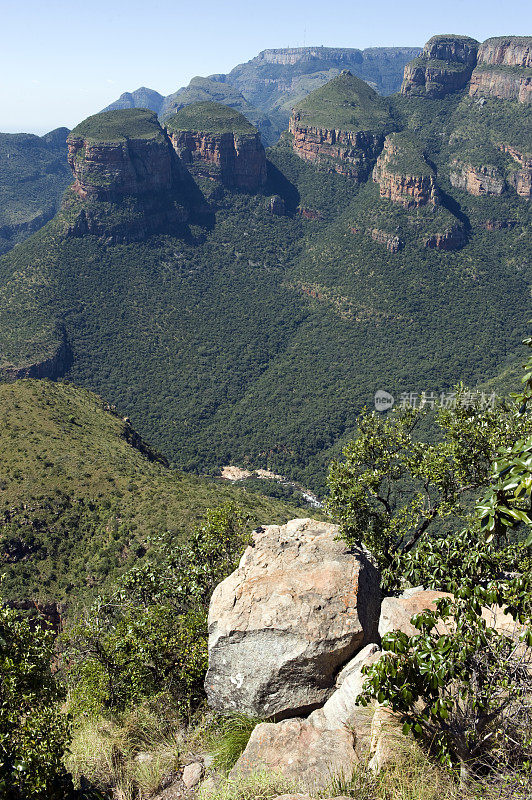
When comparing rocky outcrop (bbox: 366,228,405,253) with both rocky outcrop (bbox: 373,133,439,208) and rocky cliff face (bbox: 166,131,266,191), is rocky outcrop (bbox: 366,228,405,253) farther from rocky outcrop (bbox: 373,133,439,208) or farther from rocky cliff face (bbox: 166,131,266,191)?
rocky cliff face (bbox: 166,131,266,191)

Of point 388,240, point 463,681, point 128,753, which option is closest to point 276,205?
point 388,240

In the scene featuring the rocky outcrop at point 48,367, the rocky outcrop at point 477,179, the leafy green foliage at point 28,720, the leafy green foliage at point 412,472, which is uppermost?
the rocky outcrop at point 477,179

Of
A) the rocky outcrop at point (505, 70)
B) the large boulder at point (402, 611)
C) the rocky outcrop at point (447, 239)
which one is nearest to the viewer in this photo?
the large boulder at point (402, 611)

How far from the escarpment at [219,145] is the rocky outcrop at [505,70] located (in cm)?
7720

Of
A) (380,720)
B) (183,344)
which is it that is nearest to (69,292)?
(183,344)

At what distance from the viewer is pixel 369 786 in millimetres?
8977

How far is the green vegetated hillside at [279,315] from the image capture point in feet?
319

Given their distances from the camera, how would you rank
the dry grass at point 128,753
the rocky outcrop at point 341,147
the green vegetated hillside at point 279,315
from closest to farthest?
the dry grass at point 128,753, the green vegetated hillside at point 279,315, the rocky outcrop at point 341,147

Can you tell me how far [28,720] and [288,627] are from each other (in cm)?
618

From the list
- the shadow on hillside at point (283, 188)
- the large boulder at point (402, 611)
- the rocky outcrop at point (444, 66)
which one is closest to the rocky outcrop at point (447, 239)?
the shadow on hillside at point (283, 188)

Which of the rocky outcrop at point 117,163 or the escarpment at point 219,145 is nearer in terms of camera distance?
the rocky outcrop at point 117,163

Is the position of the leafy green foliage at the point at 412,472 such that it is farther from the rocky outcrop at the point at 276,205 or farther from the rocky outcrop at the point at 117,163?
the rocky outcrop at the point at 276,205

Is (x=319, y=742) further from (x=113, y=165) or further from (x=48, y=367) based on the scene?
(x=113, y=165)

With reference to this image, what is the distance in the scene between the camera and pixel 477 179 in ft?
485
